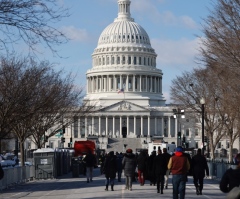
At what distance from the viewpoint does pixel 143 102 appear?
18938cm

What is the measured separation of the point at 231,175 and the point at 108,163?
66.4 ft

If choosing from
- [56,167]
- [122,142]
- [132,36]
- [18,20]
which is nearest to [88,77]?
[132,36]

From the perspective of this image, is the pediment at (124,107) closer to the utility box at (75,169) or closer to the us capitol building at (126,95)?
the us capitol building at (126,95)

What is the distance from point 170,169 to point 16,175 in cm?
1985

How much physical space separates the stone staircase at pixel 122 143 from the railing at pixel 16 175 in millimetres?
106867

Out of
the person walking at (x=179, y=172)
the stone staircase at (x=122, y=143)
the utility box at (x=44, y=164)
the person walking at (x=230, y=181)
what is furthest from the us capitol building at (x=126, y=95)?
the person walking at (x=230, y=181)

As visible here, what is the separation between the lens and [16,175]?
141 ft

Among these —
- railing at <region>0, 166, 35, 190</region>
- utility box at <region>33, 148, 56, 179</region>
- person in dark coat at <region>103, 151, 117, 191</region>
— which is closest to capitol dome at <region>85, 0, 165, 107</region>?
utility box at <region>33, 148, 56, 179</region>

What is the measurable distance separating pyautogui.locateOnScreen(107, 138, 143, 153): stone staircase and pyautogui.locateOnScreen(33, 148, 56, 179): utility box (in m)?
105

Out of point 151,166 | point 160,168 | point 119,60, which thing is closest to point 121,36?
point 119,60

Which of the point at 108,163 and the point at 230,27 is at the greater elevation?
the point at 230,27

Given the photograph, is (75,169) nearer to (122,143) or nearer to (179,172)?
(179,172)

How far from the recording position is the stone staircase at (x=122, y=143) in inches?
6225

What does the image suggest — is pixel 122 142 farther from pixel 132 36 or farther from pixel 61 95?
pixel 61 95
